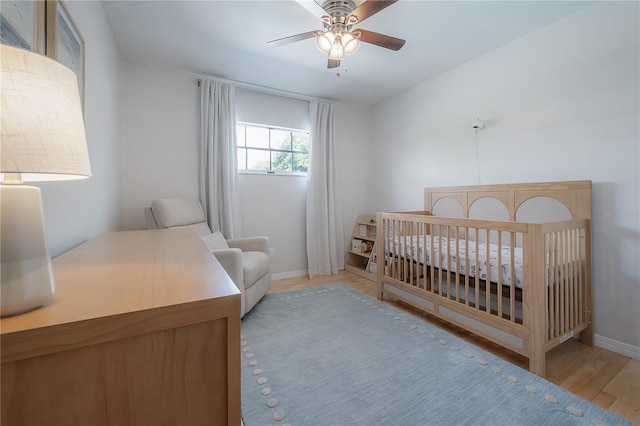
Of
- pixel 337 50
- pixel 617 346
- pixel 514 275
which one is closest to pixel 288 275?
pixel 514 275

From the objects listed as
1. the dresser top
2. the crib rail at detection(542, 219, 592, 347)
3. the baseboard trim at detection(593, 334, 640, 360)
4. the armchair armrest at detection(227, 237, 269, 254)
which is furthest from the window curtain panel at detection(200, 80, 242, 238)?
the baseboard trim at detection(593, 334, 640, 360)

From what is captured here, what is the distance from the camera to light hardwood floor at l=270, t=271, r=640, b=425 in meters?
1.35

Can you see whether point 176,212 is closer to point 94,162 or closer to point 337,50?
point 94,162

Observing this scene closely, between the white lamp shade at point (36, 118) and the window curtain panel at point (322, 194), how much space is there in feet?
9.96

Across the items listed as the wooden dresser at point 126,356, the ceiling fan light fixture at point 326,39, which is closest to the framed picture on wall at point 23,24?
the wooden dresser at point 126,356

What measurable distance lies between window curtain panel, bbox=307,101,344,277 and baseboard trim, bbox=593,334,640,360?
250 centimetres

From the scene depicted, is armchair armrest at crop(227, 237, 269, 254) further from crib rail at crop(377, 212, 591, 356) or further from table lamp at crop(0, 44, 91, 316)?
table lamp at crop(0, 44, 91, 316)

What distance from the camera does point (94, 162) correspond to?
167 cm

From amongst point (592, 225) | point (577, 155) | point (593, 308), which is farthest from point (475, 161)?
point (593, 308)

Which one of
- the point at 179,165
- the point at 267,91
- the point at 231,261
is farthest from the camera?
the point at 267,91

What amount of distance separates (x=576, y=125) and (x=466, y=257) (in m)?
1.28

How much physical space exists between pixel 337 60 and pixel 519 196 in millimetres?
1859

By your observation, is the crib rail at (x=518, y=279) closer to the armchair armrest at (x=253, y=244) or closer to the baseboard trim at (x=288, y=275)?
the armchair armrest at (x=253, y=244)

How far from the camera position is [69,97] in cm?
55
